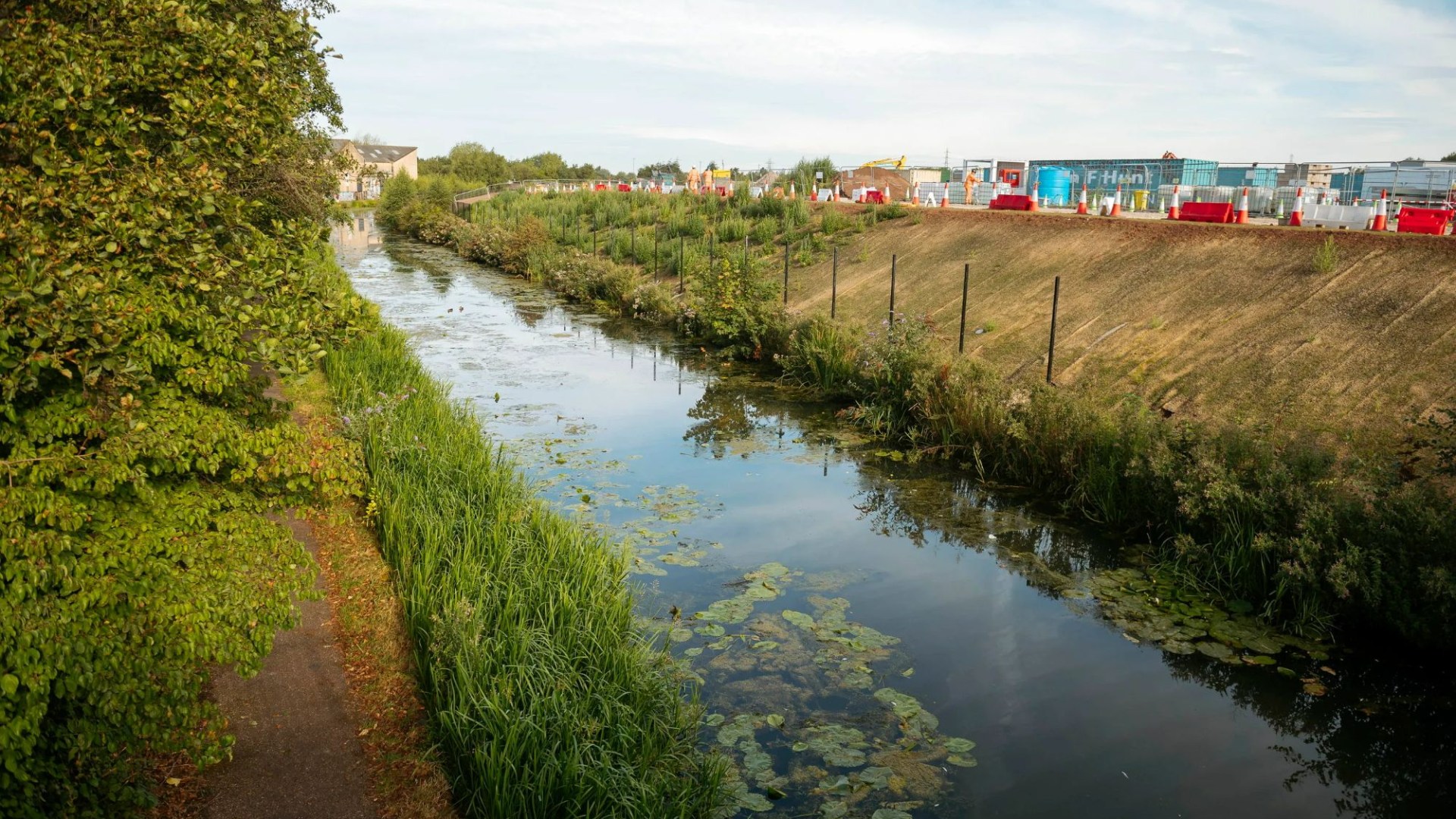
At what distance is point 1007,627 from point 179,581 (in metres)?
6.89

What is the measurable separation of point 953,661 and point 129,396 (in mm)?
6376

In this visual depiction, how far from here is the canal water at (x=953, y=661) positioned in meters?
6.60

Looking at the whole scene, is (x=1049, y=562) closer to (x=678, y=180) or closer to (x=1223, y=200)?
(x=1223, y=200)

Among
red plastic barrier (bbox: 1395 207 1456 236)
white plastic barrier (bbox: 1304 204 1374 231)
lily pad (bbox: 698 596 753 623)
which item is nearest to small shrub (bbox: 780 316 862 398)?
lily pad (bbox: 698 596 753 623)

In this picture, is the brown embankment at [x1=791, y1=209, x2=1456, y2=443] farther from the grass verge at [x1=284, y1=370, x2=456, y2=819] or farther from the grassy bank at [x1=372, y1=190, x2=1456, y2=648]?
the grass verge at [x1=284, y1=370, x2=456, y2=819]

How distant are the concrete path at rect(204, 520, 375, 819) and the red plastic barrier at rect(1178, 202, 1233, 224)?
60.2 ft

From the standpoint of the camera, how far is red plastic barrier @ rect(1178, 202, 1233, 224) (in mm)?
19656

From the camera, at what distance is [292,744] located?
5.72 metres

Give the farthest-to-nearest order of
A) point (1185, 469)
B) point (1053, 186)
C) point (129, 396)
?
point (1053, 186) → point (1185, 469) → point (129, 396)

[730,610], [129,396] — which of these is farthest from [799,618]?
[129,396]

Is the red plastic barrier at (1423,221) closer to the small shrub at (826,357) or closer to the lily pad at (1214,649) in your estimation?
the small shrub at (826,357)

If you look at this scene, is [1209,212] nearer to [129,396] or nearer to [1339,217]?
[1339,217]

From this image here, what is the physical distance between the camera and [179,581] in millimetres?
4145

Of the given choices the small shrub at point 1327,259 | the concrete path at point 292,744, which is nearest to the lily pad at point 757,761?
the concrete path at point 292,744
